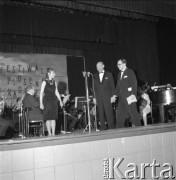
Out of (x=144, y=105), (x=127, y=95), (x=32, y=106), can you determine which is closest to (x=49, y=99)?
(x=32, y=106)

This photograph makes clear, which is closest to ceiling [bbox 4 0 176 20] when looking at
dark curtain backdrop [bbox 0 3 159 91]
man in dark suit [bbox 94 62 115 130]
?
dark curtain backdrop [bbox 0 3 159 91]

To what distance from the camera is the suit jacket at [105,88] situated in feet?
17.4

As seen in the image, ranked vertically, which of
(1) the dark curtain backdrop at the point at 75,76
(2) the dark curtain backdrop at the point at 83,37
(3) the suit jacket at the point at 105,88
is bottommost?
(3) the suit jacket at the point at 105,88

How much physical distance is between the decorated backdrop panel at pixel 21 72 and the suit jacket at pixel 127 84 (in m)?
4.40

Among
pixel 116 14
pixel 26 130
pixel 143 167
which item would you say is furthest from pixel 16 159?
pixel 116 14

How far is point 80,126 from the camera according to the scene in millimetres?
7977

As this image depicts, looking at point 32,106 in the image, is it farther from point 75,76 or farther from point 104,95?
point 75,76

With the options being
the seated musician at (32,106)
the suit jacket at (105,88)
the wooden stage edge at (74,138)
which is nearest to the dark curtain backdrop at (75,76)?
the seated musician at (32,106)

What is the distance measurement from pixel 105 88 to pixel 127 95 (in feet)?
1.52

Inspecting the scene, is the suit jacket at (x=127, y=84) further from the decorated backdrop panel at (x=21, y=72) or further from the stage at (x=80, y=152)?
the decorated backdrop panel at (x=21, y=72)

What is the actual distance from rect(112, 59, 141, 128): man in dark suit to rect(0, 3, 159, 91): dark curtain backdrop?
4191 mm

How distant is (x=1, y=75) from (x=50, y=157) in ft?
19.1

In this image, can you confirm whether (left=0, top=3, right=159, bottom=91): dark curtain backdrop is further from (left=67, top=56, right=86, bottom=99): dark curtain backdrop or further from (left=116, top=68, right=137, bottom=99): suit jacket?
(left=116, top=68, right=137, bottom=99): suit jacket

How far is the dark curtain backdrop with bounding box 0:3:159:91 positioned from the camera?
827 centimetres
